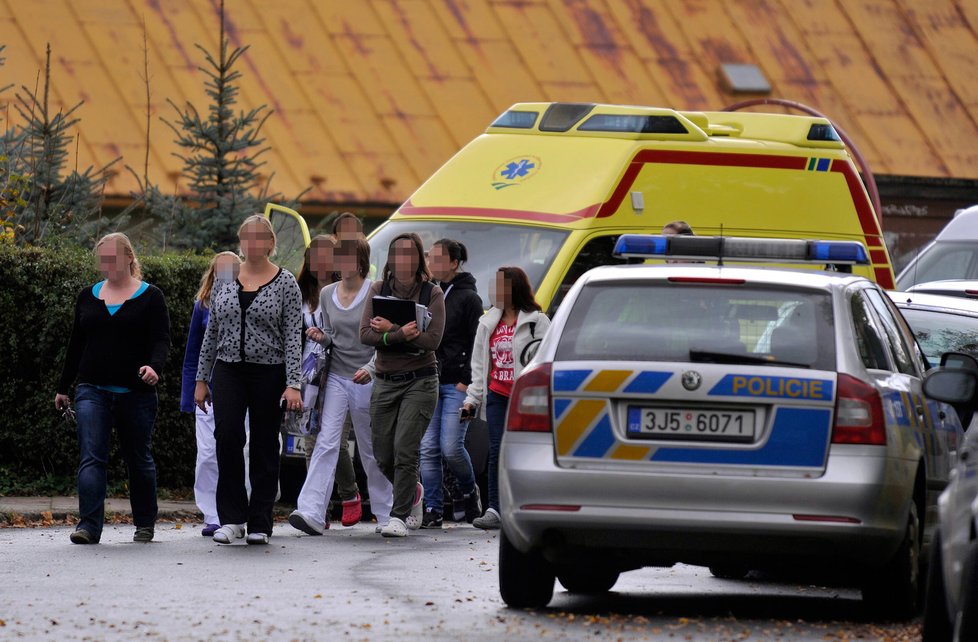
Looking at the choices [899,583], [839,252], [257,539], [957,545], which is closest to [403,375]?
[257,539]

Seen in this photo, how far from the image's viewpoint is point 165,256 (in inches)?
606

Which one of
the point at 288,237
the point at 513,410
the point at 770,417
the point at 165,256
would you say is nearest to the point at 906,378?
the point at 770,417

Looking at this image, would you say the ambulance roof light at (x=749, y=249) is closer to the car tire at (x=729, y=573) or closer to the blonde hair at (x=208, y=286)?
the car tire at (x=729, y=573)

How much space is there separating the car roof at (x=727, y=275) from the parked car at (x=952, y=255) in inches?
400

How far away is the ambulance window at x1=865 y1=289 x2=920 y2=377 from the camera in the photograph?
938cm

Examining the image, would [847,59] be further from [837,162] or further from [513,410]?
[513,410]

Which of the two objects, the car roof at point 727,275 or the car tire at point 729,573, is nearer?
the car roof at point 727,275

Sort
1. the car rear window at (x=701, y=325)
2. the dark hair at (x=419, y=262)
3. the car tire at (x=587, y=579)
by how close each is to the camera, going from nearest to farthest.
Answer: the car rear window at (x=701, y=325) → the car tire at (x=587, y=579) → the dark hair at (x=419, y=262)

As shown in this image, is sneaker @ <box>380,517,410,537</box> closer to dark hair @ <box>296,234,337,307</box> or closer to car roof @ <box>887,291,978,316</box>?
dark hair @ <box>296,234,337,307</box>

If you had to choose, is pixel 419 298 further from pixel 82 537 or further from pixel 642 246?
pixel 642 246

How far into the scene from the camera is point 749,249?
996 centimetres

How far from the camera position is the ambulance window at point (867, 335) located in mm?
8773

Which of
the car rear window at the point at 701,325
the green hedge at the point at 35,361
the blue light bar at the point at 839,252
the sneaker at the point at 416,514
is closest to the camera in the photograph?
the car rear window at the point at 701,325

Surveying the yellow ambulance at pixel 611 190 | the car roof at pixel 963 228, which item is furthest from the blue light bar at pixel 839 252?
the car roof at pixel 963 228
